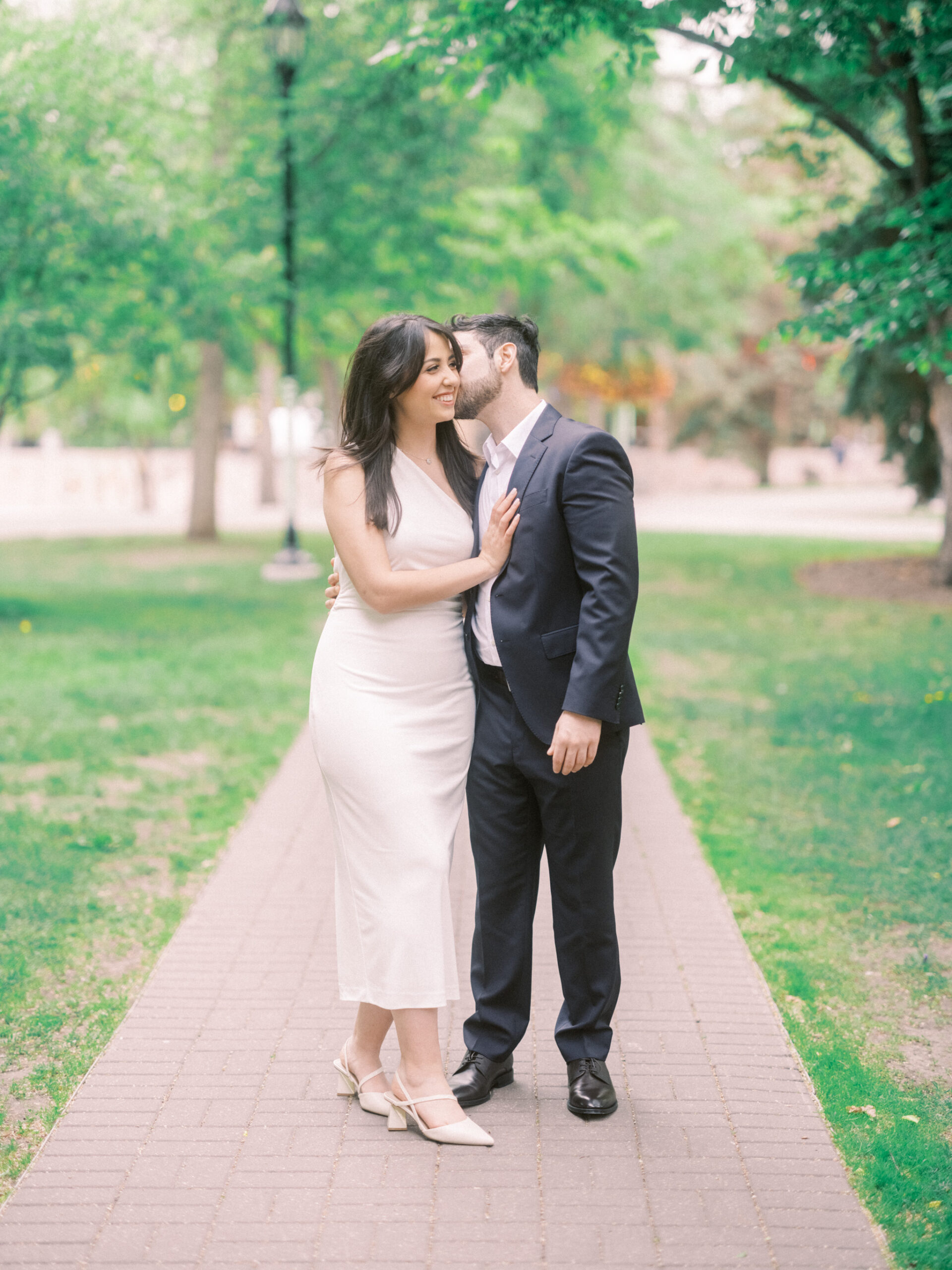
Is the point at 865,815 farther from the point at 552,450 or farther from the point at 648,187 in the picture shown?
the point at 648,187

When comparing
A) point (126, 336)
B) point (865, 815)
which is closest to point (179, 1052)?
point (865, 815)

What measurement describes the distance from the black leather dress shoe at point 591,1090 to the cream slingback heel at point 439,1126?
0.94 ft

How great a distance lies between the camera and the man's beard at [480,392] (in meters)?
3.57

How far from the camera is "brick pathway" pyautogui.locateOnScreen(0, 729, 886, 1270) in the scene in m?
2.99

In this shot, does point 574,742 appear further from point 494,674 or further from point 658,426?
point 658,426

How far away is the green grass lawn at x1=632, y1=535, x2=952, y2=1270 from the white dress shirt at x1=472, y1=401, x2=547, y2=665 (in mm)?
1674

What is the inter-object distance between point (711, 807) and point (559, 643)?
147 inches

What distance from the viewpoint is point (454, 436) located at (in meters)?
3.73

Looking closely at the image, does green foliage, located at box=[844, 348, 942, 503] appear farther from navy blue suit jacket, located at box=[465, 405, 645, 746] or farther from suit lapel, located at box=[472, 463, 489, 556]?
navy blue suit jacket, located at box=[465, 405, 645, 746]

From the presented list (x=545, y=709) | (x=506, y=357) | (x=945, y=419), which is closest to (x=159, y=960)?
(x=545, y=709)

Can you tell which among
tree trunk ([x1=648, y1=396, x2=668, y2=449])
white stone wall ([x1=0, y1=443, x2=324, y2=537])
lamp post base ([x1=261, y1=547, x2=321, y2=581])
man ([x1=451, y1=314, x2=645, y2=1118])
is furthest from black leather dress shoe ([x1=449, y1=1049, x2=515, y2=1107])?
tree trunk ([x1=648, y1=396, x2=668, y2=449])

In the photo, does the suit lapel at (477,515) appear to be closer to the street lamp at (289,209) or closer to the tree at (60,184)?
the tree at (60,184)

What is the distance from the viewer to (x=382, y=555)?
345cm

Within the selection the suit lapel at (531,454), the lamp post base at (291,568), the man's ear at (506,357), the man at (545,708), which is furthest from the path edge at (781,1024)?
the lamp post base at (291,568)
